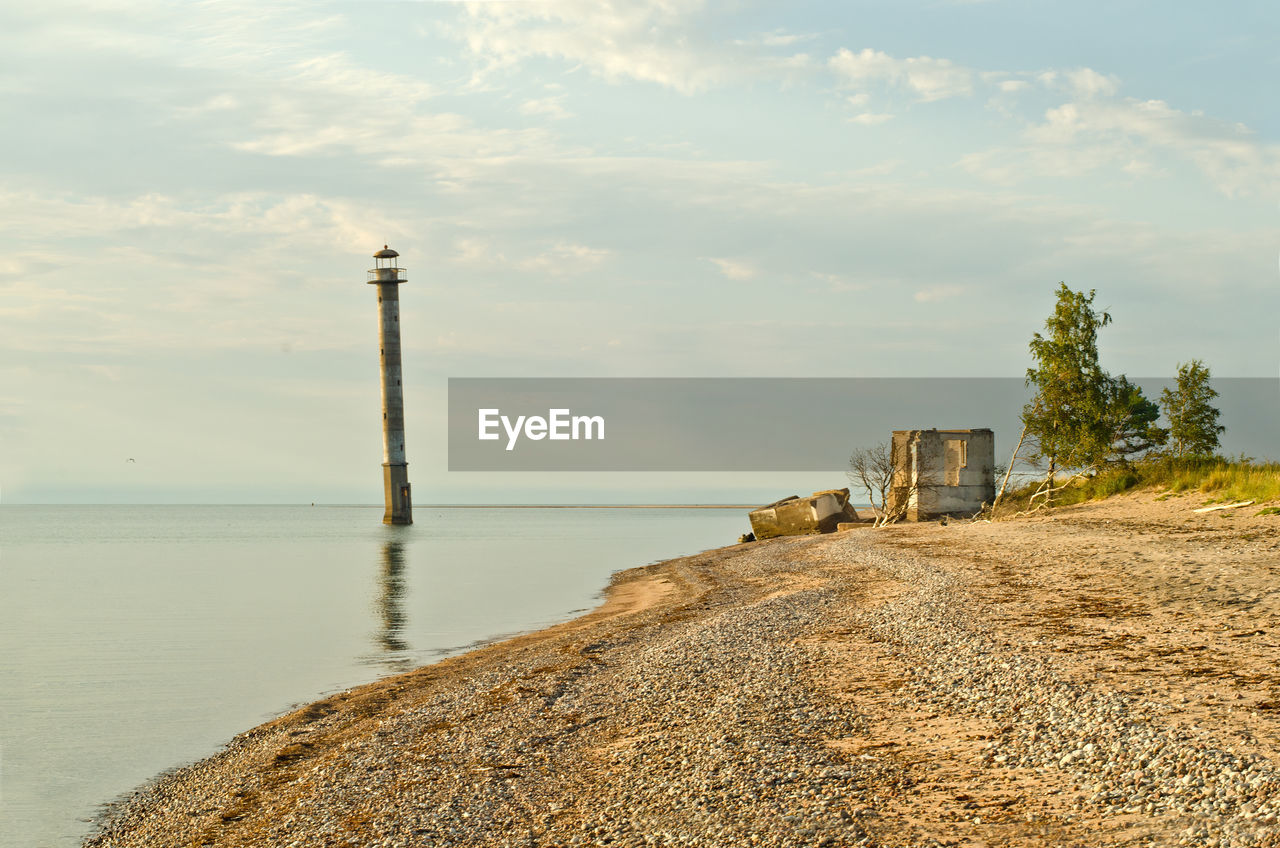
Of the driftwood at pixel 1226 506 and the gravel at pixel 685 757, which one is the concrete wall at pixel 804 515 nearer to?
the driftwood at pixel 1226 506

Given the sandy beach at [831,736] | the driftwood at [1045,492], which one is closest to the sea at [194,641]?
the sandy beach at [831,736]

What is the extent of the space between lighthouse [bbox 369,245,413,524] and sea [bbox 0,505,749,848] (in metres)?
18.3

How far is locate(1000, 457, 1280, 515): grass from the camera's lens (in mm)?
29391

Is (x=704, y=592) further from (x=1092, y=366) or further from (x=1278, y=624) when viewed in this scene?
(x=1092, y=366)

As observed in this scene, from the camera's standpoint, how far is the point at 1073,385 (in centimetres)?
4109

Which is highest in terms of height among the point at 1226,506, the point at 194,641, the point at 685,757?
the point at 1226,506

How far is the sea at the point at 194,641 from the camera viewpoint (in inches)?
554

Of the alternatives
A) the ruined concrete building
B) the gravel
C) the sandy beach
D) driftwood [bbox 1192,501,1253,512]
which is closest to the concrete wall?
the ruined concrete building

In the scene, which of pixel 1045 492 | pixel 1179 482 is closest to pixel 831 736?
pixel 1179 482

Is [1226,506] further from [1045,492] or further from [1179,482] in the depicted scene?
[1045,492]

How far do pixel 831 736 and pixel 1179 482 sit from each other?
30.6 meters

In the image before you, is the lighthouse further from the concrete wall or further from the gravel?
the gravel

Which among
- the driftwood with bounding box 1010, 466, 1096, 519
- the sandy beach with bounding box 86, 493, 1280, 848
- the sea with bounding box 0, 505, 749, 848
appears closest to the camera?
the sandy beach with bounding box 86, 493, 1280, 848

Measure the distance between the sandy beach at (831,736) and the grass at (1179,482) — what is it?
1163 cm
